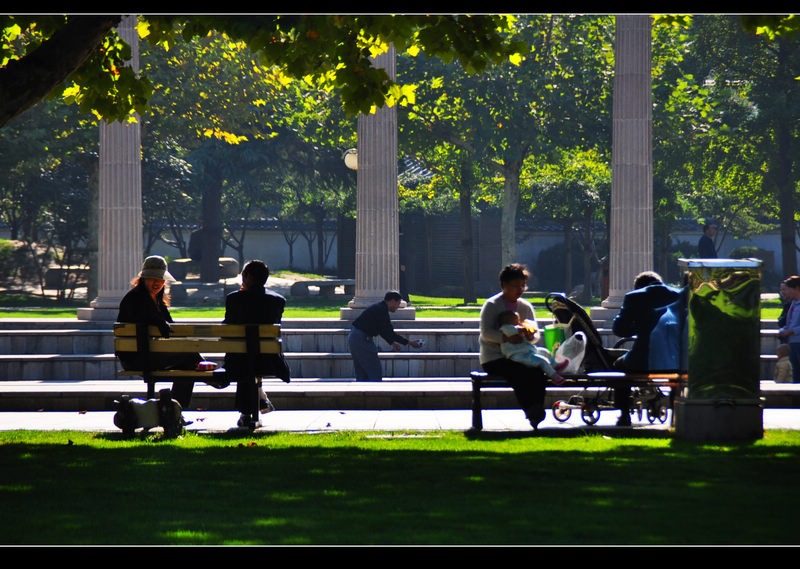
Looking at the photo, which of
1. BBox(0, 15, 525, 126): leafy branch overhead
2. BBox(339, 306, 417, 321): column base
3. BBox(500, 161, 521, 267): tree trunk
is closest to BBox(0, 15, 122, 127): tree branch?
BBox(0, 15, 525, 126): leafy branch overhead

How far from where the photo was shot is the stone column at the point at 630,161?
2094 cm

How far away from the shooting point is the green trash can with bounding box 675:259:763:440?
9602mm

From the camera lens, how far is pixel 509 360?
10547 millimetres

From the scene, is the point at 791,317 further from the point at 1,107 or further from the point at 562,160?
the point at 562,160

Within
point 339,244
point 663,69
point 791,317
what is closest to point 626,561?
point 791,317

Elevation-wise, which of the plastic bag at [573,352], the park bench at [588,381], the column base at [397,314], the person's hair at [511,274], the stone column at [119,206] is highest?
the stone column at [119,206]

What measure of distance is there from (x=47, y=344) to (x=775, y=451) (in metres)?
13.0

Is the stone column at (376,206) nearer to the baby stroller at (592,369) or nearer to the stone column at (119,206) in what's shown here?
the stone column at (119,206)

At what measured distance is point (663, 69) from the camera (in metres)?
35.1

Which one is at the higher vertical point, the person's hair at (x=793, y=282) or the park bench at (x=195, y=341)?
the person's hair at (x=793, y=282)

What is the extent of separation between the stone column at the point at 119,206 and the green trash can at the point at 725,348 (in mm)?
13405

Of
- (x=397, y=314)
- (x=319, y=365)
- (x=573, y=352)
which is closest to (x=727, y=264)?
(x=573, y=352)

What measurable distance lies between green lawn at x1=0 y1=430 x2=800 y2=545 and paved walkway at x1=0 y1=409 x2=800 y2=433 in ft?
3.12

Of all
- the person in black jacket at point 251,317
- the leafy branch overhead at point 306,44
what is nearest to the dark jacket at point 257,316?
the person in black jacket at point 251,317
